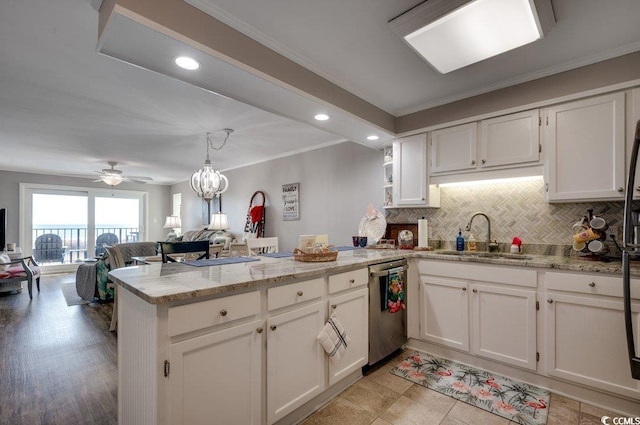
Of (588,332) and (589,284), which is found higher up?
(589,284)

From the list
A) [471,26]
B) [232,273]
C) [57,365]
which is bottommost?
[57,365]

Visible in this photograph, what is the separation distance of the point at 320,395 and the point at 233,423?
71cm

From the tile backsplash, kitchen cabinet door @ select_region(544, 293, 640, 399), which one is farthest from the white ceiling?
kitchen cabinet door @ select_region(544, 293, 640, 399)

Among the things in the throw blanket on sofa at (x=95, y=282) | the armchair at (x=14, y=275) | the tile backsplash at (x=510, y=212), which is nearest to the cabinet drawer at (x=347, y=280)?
the tile backsplash at (x=510, y=212)

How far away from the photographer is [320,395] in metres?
2.00

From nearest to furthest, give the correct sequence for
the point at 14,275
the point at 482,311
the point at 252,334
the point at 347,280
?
the point at 252,334
the point at 347,280
the point at 482,311
the point at 14,275

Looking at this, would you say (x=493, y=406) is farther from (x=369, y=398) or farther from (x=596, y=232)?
(x=596, y=232)

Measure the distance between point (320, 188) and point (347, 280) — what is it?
270cm

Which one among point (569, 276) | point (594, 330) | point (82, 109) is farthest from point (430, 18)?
point (82, 109)

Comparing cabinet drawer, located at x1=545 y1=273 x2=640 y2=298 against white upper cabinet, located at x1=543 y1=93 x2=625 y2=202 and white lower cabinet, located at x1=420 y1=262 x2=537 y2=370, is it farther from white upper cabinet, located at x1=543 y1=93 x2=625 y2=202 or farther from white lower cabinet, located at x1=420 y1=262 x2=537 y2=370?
white upper cabinet, located at x1=543 y1=93 x2=625 y2=202

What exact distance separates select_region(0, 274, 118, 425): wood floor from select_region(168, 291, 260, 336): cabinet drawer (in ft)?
3.94

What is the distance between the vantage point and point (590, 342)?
198 cm

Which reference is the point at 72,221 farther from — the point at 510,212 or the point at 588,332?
the point at 588,332

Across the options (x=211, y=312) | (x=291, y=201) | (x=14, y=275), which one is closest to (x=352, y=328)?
(x=211, y=312)
